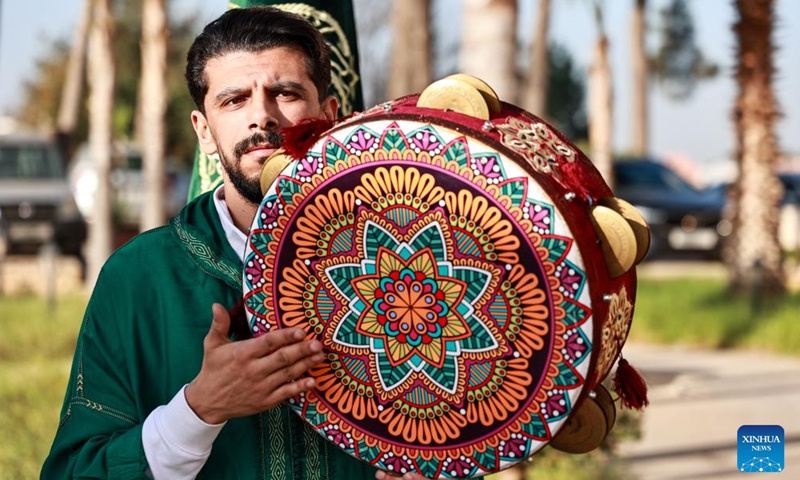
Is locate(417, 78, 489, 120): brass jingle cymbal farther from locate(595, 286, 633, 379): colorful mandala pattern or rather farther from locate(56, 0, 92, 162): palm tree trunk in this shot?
locate(56, 0, 92, 162): palm tree trunk

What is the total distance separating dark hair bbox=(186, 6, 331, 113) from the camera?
2.06 meters

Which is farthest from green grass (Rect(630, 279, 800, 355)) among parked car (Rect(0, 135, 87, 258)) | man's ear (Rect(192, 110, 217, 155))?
man's ear (Rect(192, 110, 217, 155))

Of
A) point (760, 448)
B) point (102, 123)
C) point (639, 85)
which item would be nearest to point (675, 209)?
point (102, 123)

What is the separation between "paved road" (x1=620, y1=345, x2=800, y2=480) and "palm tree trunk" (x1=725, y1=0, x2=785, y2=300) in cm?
140

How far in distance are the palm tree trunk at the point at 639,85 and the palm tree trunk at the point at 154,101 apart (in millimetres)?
18606

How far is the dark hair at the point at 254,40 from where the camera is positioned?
2061mm

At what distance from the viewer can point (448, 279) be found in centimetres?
184

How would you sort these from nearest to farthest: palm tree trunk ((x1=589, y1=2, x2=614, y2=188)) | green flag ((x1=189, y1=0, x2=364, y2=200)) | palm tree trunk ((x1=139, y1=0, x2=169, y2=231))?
green flag ((x1=189, y1=0, x2=364, y2=200))
palm tree trunk ((x1=139, y1=0, x2=169, y2=231))
palm tree trunk ((x1=589, y1=2, x2=614, y2=188))

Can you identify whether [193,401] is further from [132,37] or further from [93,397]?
[132,37]

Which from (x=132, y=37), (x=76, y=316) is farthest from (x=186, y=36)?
(x=76, y=316)

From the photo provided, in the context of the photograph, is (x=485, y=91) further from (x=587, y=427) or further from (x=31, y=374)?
(x=31, y=374)

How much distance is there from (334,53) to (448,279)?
4.71ft

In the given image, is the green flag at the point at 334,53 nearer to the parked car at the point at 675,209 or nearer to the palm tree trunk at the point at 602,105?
the palm tree trunk at the point at 602,105

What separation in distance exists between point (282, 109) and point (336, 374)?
463 millimetres
